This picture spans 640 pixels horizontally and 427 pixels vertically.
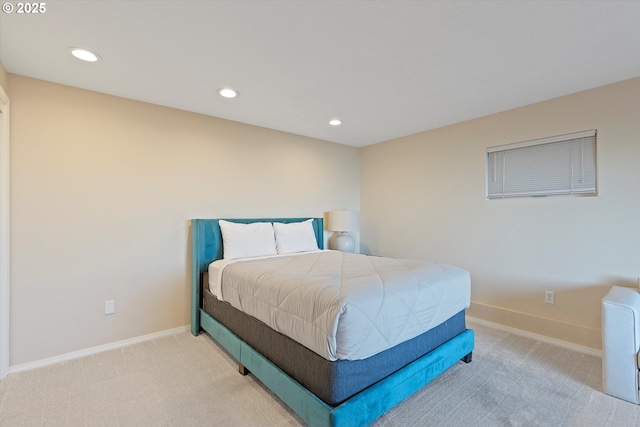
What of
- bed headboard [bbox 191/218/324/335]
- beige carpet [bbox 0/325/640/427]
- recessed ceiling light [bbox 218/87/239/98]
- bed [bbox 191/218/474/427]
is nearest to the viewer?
bed [bbox 191/218/474/427]

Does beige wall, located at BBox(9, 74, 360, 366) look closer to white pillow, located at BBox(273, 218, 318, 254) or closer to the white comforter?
white pillow, located at BBox(273, 218, 318, 254)

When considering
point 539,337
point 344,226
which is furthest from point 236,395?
point 539,337

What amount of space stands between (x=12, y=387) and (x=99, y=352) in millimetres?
560

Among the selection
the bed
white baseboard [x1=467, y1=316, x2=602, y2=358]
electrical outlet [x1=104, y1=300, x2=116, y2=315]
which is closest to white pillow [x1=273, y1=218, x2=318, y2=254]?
the bed

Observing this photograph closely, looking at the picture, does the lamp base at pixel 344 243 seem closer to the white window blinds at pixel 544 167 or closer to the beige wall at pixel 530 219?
the beige wall at pixel 530 219

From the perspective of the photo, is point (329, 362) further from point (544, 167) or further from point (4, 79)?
point (4, 79)

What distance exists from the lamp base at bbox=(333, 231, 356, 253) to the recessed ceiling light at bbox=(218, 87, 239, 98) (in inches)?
92.5

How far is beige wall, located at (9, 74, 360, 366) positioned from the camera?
227 centimetres

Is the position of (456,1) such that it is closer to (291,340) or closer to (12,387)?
(291,340)

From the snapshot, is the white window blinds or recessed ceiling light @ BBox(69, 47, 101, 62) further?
the white window blinds

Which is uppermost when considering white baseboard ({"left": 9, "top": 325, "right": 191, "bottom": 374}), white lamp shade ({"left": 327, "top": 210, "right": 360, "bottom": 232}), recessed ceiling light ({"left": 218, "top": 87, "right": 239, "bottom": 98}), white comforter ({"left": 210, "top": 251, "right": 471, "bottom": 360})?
recessed ceiling light ({"left": 218, "top": 87, "right": 239, "bottom": 98})

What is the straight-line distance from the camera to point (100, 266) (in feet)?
8.37

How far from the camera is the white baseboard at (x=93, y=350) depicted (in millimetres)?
2227

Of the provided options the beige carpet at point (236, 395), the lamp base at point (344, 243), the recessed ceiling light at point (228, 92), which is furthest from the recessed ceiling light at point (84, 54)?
the lamp base at point (344, 243)
